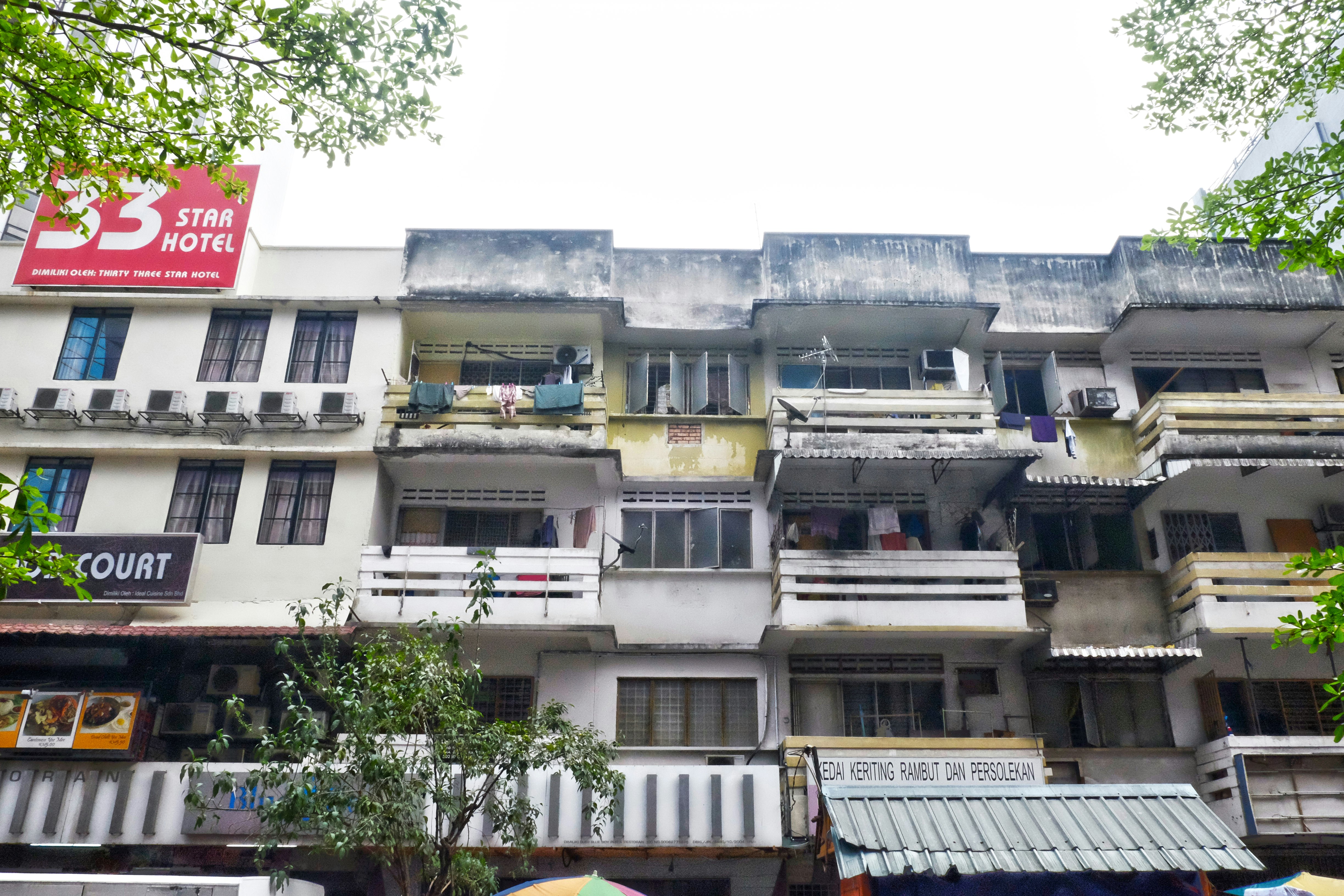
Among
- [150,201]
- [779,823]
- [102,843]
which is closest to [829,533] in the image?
[779,823]

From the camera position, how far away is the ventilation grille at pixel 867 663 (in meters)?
16.2

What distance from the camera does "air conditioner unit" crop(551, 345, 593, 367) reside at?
1803 centimetres

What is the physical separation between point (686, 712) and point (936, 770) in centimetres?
403

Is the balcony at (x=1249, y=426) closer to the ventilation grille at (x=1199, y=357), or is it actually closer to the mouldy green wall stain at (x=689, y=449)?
the ventilation grille at (x=1199, y=357)

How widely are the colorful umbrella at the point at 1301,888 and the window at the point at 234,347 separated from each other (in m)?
15.6

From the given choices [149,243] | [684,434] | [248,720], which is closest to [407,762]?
[248,720]

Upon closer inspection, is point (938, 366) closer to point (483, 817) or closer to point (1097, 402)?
point (1097, 402)

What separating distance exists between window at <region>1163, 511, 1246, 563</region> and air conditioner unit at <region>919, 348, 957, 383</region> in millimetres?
4547

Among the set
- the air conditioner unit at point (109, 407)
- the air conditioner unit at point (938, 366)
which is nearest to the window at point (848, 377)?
the air conditioner unit at point (938, 366)

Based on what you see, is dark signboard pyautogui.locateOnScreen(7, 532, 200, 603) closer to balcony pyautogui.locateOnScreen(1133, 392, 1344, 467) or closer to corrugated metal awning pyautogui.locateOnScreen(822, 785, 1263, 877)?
corrugated metal awning pyautogui.locateOnScreen(822, 785, 1263, 877)

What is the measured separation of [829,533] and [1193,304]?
311 inches

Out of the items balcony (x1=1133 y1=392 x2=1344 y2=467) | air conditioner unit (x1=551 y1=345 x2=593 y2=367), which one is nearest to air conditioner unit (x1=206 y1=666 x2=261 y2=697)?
air conditioner unit (x1=551 y1=345 x2=593 y2=367)

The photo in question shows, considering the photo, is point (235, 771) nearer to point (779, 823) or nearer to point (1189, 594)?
point (779, 823)

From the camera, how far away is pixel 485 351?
18469 mm
